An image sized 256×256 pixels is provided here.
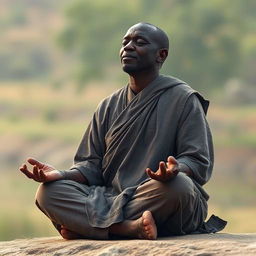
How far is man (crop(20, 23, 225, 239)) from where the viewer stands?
754 centimetres

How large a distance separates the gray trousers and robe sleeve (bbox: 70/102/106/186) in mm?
163

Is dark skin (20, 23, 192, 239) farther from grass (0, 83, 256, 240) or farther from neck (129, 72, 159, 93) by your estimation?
grass (0, 83, 256, 240)

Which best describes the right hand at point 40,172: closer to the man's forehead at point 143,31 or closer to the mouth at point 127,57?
the mouth at point 127,57

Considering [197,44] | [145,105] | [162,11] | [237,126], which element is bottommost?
[145,105]

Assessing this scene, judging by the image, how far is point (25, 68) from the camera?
4666 centimetres

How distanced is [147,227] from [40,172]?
83 centimetres

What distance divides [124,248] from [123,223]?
0.37 m

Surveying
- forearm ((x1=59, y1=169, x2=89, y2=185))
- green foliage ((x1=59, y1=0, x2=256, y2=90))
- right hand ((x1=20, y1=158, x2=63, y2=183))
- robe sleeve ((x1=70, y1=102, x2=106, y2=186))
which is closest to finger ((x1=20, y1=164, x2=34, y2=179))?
right hand ((x1=20, y1=158, x2=63, y2=183))

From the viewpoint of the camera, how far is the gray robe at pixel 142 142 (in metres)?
7.71

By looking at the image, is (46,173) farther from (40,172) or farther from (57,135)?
(57,135)

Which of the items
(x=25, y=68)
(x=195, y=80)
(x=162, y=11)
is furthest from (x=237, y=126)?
(x=25, y=68)

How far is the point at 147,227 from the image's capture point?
24.3ft

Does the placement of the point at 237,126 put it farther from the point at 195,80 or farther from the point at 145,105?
the point at 145,105

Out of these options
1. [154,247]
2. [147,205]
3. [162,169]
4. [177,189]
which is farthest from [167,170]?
[154,247]
